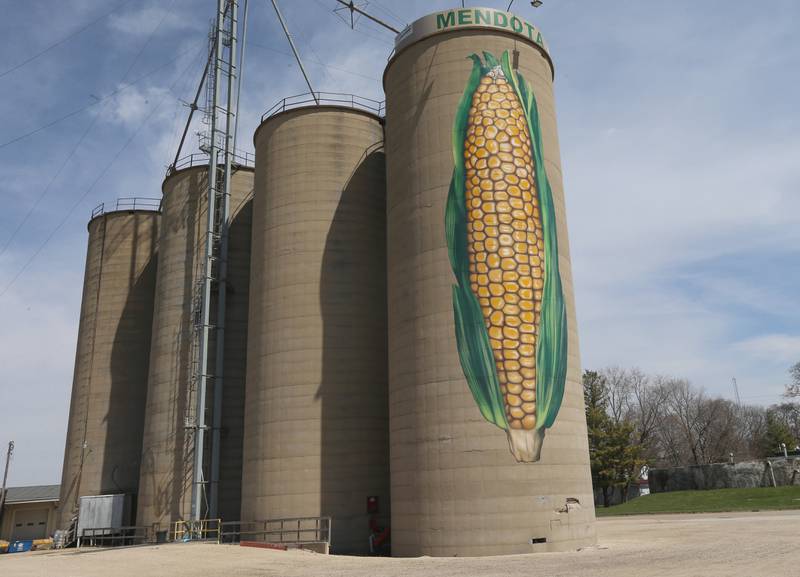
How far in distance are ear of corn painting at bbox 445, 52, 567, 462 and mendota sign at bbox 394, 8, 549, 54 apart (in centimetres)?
180

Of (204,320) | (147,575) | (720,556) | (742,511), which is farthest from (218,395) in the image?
(742,511)

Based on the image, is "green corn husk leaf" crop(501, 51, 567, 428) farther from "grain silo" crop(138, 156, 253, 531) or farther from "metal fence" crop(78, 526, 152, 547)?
"metal fence" crop(78, 526, 152, 547)

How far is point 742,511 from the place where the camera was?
41.1 meters

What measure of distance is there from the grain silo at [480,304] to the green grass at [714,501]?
2390 cm

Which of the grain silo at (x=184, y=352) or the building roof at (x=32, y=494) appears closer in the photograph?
the grain silo at (x=184, y=352)

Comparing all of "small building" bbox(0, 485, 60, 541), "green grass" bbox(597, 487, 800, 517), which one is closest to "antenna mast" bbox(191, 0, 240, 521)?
"green grass" bbox(597, 487, 800, 517)

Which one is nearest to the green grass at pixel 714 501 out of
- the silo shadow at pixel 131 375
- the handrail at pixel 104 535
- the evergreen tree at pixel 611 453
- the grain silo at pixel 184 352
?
the evergreen tree at pixel 611 453

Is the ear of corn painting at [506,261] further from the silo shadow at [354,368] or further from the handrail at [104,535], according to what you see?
the handrail at [104,535]

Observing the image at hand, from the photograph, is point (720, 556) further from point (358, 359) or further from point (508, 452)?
point (358, 359)

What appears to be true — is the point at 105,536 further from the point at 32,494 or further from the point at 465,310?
the point at 32,494

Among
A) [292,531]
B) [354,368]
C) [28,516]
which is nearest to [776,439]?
[354,368]

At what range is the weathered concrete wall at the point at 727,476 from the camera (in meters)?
53.0

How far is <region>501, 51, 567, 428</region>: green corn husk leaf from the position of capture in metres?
25.3

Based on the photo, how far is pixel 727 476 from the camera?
55656 millimetres
